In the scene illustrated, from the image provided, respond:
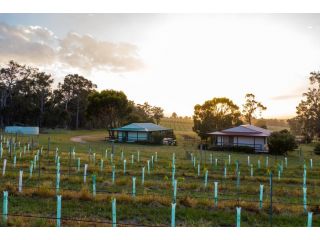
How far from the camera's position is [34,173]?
45.0 ft

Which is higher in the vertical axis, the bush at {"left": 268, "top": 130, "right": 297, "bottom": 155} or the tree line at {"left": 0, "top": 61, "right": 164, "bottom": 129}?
the tree line at {"left": 0, "top": 61, "right": 164, "bottom": 129}

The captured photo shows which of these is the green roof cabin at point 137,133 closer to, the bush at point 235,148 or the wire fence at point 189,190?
the bush at point 235,148

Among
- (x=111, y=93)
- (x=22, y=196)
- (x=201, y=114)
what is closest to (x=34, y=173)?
(x=22, y=196)

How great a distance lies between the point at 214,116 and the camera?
44938 millimetres

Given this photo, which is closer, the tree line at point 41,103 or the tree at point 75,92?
the tree line at point 41,103

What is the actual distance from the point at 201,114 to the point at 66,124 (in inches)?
1229

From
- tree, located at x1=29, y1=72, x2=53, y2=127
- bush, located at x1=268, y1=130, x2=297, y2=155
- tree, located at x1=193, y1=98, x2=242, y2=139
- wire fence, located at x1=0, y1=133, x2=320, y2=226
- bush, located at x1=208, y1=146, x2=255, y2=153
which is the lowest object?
wire fence, located at x1=0, y1=133, x2=320, y2=226

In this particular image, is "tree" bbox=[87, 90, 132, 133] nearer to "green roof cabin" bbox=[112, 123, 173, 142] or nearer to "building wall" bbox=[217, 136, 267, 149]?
"green roof cabin" bbox=[112, 123, 173, 142]

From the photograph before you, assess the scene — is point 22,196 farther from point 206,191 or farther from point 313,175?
point 313,175

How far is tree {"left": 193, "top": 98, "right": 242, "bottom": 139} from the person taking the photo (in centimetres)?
4410

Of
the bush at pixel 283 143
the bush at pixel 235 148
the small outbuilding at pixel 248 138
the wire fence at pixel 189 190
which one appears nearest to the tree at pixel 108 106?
the small outbuilding at pixel 248 138

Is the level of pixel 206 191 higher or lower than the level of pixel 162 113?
lower

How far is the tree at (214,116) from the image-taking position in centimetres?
4410

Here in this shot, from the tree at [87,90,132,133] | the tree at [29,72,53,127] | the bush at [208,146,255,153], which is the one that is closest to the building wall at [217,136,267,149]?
the bush at [208,146,255,153]
